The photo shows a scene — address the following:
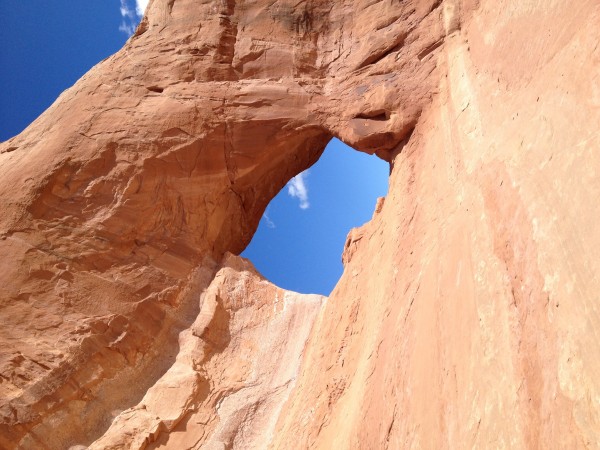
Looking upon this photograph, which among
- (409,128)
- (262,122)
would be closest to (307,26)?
(262,122)

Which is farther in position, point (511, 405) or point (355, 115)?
point (355, 115)

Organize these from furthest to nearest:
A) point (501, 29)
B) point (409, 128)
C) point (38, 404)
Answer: point (409, 128) → point (38, 404) → point (501, 29)

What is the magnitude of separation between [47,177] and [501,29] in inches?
265

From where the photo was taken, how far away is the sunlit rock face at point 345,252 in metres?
4.12

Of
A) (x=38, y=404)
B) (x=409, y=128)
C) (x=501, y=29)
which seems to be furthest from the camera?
(x=409, y=128)

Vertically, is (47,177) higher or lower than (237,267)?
lower

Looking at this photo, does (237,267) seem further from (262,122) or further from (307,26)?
(307,26)

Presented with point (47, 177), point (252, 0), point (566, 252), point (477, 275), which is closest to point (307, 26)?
point (252, 0)

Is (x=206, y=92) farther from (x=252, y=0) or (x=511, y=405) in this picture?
(x=511, y=405)

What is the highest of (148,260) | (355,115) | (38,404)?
(355,115)

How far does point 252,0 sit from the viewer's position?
11297 mm

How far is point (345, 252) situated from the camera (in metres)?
8.86

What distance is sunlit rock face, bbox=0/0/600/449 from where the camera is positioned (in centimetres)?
412

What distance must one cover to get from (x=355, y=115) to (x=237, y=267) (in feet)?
10.7
